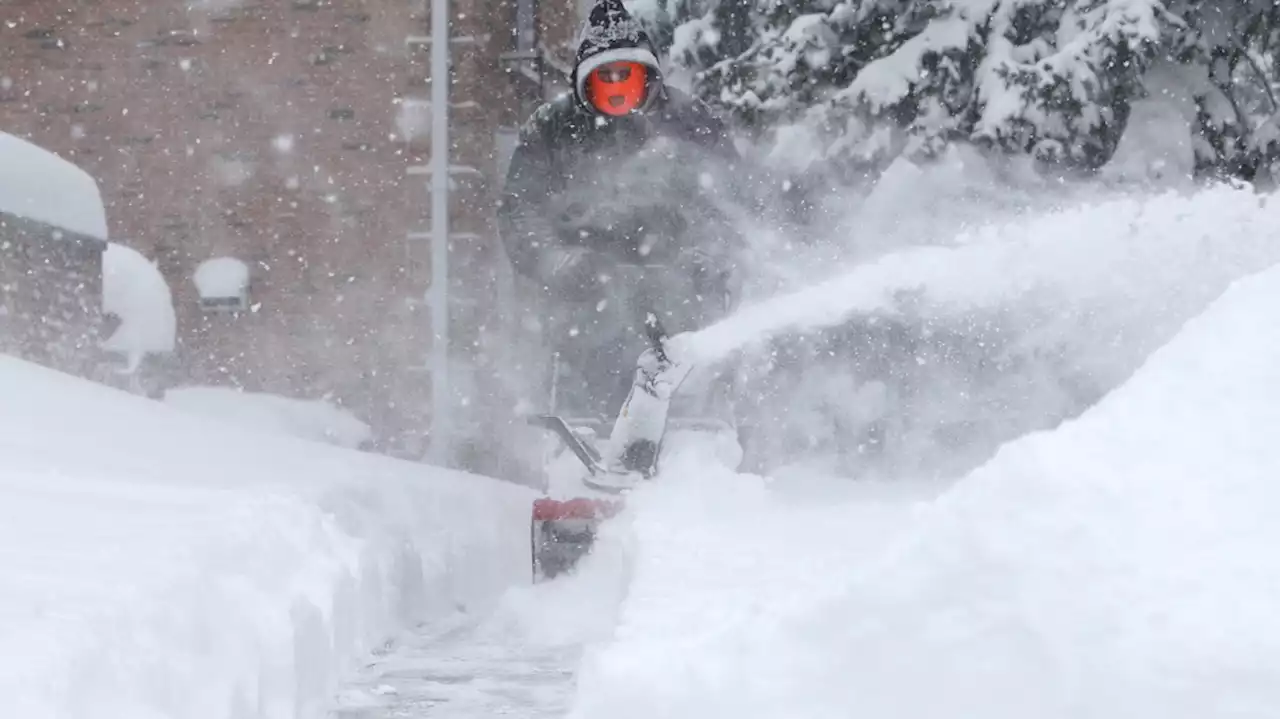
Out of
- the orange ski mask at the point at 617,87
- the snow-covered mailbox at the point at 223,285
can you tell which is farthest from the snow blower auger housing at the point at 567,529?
the snow-covered mailbox at the point at 223,285

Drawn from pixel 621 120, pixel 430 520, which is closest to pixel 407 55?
pixel 621 120

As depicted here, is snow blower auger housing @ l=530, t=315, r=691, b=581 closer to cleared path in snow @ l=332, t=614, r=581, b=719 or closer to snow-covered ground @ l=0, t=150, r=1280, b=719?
snow-covered ground @ l=0, t=150, r=1280, b=719

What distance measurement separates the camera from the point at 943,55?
1012cm

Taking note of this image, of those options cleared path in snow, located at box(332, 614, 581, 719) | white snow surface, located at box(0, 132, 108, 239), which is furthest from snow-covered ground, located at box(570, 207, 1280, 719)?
white snow surface, located at box(0, 132, 108, 239)

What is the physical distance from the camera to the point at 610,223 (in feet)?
29.1

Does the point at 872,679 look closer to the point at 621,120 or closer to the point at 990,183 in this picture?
the point at 621,120

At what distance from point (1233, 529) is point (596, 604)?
160 inches


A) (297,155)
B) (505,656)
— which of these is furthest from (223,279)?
(505,656)

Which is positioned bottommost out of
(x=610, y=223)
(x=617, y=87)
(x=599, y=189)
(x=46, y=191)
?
(x=610, y=223)

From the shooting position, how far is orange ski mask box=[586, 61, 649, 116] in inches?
321

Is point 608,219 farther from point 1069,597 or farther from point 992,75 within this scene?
point 1069,597

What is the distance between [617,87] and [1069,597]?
6059mm

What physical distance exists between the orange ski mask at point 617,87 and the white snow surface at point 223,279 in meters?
6.00

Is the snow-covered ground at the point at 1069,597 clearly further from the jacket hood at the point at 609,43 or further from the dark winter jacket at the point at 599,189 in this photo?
the dark winter jacket at the point at 599,189
